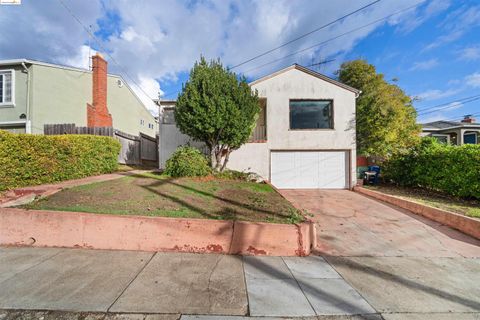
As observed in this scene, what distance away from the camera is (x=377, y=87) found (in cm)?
1179

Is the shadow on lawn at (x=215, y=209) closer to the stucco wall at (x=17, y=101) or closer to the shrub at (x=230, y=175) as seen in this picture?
the shrub at (x=230, y=175)

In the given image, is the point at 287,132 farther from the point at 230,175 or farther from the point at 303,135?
the point at 230,175

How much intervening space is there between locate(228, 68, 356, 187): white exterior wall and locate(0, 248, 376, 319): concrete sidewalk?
6.49 m

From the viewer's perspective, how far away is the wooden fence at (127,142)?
33.6 feet

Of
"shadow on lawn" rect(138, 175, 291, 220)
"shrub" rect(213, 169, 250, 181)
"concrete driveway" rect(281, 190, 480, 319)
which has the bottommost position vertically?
"concrete driveway" rect(281, 190, 480, 319)

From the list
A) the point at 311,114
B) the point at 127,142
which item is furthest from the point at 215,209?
the point at 127,142

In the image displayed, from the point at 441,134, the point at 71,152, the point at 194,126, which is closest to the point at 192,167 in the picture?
the point at 194,126

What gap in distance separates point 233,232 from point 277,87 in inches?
321

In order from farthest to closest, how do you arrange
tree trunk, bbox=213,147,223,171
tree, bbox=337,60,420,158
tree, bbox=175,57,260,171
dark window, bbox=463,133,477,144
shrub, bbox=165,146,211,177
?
dark window, bbox=463,133,477,144 < tree, bbox=337,60,420,158 < tree trunk, bbox=213,147,223,171 < shrub, bbox=165,146,211,177 < tree, bbox=175,57,260,171

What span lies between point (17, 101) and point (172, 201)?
12.1 meters

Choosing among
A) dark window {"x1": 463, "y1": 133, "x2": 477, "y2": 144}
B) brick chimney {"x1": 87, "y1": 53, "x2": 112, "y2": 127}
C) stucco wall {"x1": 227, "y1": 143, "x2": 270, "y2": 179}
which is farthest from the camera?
dark window {"x1": 463, "y1": 133, "x2": 477, "y2": 144}

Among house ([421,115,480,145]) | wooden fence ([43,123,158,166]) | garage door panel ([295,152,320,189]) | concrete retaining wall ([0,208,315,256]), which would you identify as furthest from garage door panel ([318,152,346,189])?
house ([421,115,480,145])

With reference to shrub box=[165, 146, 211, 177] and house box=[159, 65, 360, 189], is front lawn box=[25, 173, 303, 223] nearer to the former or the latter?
shrub box=[165, 146, 211, 177]

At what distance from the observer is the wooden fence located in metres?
10.2
